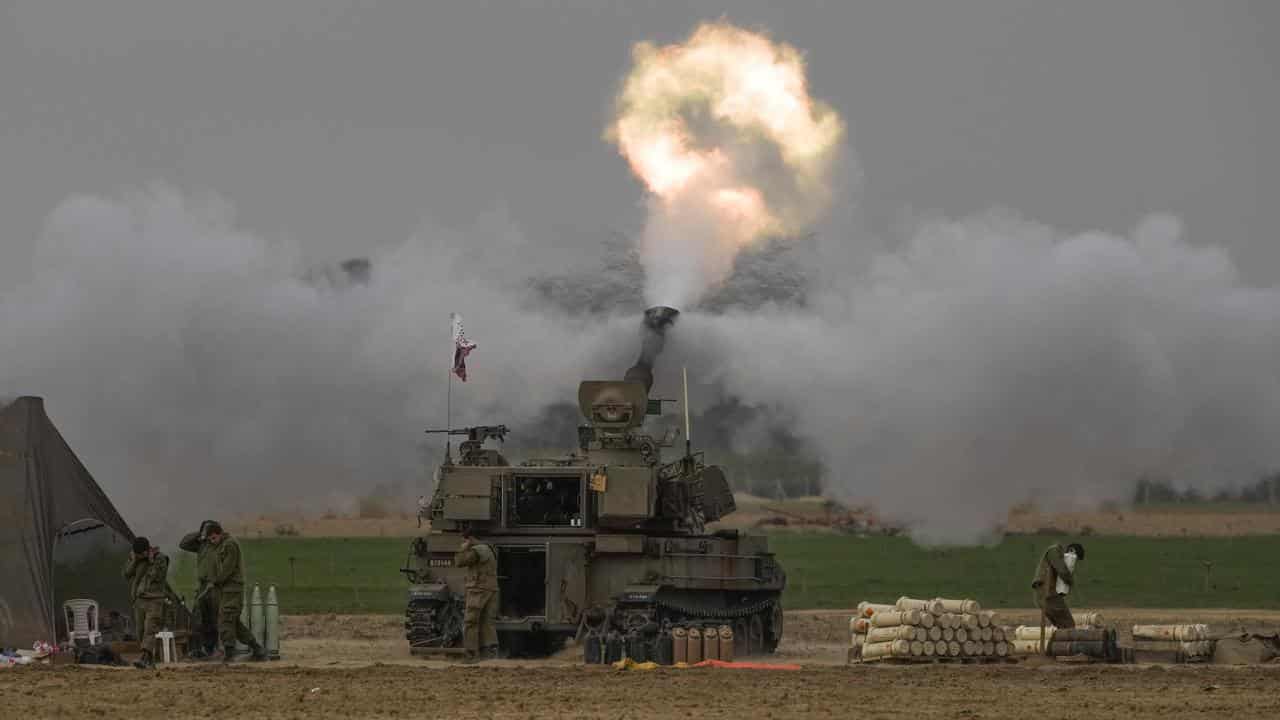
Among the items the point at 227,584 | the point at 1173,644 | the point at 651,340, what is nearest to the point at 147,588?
the point at 227,584

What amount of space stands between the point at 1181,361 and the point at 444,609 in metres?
14.0

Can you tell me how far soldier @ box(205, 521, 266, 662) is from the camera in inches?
1158

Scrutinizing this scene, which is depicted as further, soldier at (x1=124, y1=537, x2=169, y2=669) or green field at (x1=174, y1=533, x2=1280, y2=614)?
green field at (x1=174, y1=533, x2=1280, y2=614)

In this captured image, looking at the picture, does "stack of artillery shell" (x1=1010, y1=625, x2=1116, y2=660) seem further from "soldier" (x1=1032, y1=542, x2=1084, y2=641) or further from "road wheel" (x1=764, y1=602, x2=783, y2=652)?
"road wheel" (x1=764, y1=602, x2=783, y2=652)

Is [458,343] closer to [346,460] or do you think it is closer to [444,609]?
[444,609]

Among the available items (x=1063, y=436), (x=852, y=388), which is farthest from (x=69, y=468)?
(x=1063, y=436)

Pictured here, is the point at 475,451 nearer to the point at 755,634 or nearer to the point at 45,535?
the point at 755,634

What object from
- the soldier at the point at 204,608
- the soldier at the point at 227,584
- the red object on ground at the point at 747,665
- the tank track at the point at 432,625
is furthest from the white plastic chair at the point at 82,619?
the red object on ground at the point at 747,665

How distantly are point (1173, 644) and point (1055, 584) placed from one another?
169 cm

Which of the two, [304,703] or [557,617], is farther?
[557,617]

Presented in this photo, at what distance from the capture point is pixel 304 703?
22750mm

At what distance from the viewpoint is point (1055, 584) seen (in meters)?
29.3

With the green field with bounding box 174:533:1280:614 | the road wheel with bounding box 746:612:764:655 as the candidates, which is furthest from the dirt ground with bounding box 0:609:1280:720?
the green field with bounding box 174:533:1280:614

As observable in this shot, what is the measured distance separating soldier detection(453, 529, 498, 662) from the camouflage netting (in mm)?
5144
